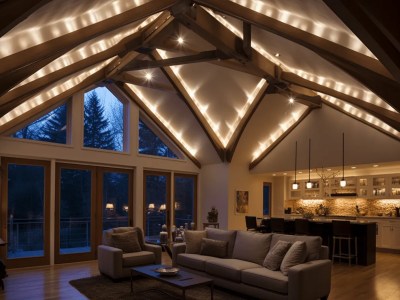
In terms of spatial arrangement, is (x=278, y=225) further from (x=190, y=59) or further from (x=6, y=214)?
(x=6, y=214)

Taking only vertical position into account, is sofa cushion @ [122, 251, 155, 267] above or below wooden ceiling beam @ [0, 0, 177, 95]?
below

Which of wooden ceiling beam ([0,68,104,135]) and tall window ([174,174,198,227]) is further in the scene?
tall window ([174,174,198,227])

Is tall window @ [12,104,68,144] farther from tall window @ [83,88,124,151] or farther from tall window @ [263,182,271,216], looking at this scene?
tall window @ [263,182,271,216]

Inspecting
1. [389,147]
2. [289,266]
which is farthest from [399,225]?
[289,266]

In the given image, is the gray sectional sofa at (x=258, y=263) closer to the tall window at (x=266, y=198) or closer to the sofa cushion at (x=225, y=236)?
the sofa cushion at (x=225, y=236)

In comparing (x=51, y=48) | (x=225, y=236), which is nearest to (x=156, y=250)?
(x=225, y=236)

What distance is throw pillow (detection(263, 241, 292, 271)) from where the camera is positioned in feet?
18.5

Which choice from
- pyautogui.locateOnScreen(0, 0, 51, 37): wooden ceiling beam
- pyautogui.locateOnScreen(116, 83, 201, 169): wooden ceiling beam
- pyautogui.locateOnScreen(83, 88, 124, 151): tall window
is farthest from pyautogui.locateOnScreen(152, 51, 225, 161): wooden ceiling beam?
pyautogui.locateOnScreen(0, 0, 51, 37): wooden ceiling beam

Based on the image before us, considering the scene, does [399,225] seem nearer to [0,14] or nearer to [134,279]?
[134,279]

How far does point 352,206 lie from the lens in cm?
1200

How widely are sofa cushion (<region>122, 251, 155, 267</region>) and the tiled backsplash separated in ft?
23.6

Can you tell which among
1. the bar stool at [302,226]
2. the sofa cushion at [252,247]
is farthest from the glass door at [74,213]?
the bar stool at [302,226]

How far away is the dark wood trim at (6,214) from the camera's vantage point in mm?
8141

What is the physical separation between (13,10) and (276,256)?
456 centimetres
